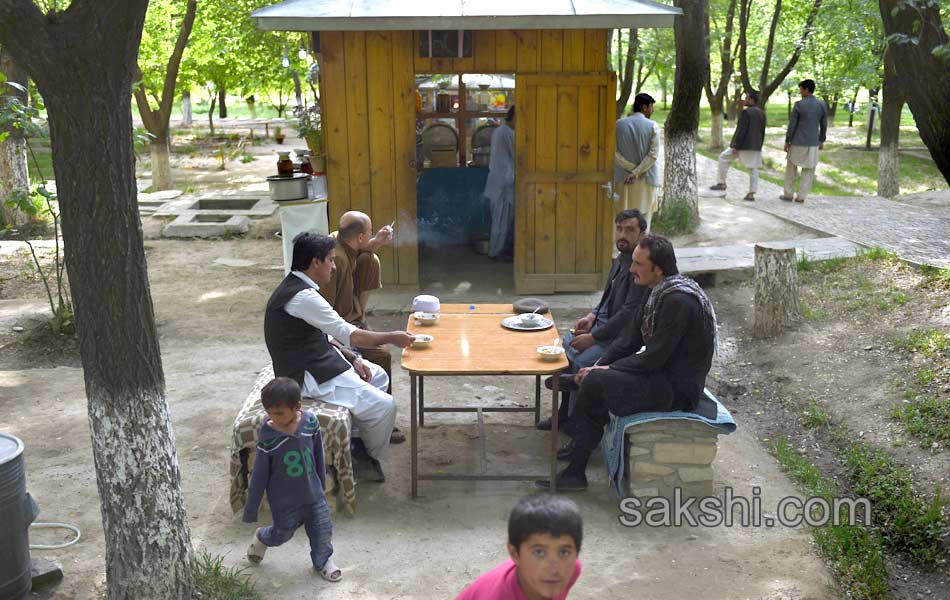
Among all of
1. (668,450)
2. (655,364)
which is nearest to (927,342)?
(668,450)

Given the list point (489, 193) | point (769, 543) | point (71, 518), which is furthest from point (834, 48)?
point (71, 518)

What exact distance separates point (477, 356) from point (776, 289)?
4008mm

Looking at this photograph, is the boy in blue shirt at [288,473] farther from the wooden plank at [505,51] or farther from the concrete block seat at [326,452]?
the wooden plank at [505,51]

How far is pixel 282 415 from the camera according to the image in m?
4.29

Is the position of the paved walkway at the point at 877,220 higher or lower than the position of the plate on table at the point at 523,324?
lower

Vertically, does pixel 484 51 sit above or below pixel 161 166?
above

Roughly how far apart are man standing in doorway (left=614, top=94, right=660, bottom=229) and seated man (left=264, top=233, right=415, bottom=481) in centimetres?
539

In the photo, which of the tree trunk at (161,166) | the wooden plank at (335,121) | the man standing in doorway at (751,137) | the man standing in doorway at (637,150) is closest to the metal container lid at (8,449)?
the wooden plank at (335,121)

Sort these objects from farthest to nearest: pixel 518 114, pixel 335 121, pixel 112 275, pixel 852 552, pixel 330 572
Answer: pixel 335 121
pixel 518 114
pixel 852 552
pixel 330 572
pixel 112 275

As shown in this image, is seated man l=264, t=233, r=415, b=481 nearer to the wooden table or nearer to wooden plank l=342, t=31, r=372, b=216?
the wooden table

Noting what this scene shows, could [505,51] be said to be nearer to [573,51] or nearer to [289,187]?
[573,51]

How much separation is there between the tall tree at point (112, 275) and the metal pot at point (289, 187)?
505 centimetres

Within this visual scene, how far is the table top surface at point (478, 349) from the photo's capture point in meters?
5.09

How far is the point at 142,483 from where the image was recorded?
4.02 m
